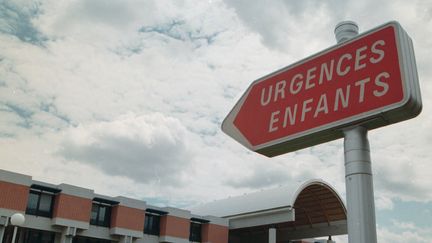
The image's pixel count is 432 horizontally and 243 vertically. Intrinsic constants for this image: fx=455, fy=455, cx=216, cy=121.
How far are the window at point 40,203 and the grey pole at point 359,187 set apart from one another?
88.4ft

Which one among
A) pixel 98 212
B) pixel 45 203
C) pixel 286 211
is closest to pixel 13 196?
pixel 45 203

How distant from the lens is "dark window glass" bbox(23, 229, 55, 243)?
95.5 feet

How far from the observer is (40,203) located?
28.8m

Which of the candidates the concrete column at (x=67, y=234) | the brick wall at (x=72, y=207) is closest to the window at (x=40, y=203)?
the brick wall at (x=72, y=207)

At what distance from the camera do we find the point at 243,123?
651 centimetres

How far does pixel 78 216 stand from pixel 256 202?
46.0 feet

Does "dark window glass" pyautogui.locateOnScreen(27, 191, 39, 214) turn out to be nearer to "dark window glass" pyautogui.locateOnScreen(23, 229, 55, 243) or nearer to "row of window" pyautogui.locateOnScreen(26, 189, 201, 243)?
"row of window" pyautogui.locateOnScreen(26, 189, 201, 243)

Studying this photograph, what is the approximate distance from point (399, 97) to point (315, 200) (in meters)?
35.0

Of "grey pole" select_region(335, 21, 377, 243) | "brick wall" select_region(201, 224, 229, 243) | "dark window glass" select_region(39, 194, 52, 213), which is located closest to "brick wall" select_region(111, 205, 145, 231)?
"dark window glass" select_region(39, 194, 52, 213)

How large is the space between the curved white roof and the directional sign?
27228mm

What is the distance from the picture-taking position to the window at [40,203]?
2850 cm

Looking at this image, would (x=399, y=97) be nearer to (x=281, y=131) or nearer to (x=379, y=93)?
(x=379, y=93)

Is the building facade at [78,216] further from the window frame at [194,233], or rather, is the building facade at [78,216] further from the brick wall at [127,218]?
the window frame at [194,233]

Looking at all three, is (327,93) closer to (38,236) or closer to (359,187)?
(359,187)
